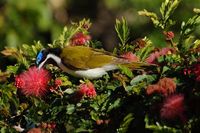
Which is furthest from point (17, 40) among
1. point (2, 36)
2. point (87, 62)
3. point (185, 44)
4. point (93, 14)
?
point (185, 44)

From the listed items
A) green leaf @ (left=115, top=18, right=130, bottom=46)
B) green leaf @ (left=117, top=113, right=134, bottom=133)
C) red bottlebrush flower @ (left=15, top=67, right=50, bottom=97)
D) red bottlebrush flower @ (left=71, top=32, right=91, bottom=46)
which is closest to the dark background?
red bottlebrush flower @ (left=71, top=32, right=91, bottom=46)

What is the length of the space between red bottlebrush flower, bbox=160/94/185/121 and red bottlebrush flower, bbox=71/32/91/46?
1026 mm

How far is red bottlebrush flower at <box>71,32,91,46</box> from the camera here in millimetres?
3315

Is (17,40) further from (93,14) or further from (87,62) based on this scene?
(87,62)

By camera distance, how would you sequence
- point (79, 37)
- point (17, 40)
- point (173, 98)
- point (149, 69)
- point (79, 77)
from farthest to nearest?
point (17, 40), point (79, 37), point (79, 77), point (149, 69), point (173, 98)

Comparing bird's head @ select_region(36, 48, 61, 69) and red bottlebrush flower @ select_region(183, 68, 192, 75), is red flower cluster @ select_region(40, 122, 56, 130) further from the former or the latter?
red bottlebrush flower @ select_region(183, 68, 192, 75)

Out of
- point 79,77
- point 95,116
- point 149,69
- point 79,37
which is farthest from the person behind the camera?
point 79,37

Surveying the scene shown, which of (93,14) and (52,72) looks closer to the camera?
(52,72)

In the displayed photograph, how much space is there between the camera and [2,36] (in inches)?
283

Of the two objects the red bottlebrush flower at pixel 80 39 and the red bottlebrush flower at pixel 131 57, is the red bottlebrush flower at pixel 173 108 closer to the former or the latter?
the red bottlebrush flower at pixel 131 57

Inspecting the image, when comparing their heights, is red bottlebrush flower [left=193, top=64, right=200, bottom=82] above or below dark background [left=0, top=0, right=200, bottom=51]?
below

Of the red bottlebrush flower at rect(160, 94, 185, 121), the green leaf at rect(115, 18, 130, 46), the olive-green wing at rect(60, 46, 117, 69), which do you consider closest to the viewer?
the red bottlebrush flower at rect(160, 94, 185, 121)

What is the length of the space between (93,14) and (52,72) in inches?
231

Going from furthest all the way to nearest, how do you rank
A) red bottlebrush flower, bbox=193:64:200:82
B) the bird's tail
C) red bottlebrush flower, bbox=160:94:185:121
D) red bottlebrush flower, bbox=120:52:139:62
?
red bottlebrush flower, bbox=120:52:139:62, the bird's tail, red bottlebrush flower, bbox=193:64:200:82, red bottlebrush flower, bbox=160:94:185:121
